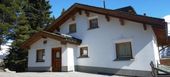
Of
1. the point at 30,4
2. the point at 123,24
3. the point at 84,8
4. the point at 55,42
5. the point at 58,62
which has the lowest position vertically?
the point at 58,62

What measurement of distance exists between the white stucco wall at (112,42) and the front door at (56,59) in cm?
157

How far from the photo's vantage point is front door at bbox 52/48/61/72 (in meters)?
17.0

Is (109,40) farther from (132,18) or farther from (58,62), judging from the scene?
(58,62)

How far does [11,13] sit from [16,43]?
511 centimetres

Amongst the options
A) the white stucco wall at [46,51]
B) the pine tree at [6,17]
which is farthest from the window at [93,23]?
the pine tree at [6,17]

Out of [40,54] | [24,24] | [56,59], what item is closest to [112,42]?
[56,59]

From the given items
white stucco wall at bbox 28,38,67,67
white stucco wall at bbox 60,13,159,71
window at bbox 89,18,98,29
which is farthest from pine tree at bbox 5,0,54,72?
window at bbox 89,18,98,29

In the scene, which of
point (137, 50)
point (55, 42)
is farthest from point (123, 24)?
point (55, 42)

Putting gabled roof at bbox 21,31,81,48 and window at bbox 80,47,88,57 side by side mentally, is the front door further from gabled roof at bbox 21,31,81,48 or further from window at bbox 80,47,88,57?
window at bbox 80,47,88,57

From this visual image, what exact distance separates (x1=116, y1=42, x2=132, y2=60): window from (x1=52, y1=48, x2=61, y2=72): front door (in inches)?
207

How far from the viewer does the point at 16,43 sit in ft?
73.0

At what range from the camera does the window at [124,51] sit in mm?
14867

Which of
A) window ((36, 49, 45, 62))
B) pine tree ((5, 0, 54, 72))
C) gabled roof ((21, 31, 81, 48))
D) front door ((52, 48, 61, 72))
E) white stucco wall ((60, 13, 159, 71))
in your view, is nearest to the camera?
white stucco wall ((60, 13, 159, 71))

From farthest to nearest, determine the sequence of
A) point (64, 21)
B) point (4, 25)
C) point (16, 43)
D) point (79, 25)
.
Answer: point (4, 25)
point (16, 43)
point (64, 21)
point (79, 25)
